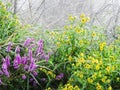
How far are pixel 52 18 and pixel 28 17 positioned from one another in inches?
14.7

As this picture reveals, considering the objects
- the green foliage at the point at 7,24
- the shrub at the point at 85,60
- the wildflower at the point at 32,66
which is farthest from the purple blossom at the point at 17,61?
the green foliage at the point at 7,24

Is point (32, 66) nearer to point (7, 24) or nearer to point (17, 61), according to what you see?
point (17, 61)

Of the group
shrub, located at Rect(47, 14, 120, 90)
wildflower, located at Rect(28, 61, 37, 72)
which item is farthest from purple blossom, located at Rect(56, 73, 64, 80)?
wildflower, located at Rect(28, 61, 37, 72)

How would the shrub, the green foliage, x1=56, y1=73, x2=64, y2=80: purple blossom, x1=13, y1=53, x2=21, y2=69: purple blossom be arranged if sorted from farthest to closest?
the green foliage
x1=56, y1=73, x2=64, y2=80: purple blossom
the shrub
x1=13, y1=53, x2=21, y2=69: purple blossom

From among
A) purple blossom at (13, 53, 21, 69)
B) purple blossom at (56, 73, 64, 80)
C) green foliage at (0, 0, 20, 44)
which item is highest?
green foliage at (0, 0, 20, 44)

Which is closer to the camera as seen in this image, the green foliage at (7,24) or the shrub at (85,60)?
the shrub at (85,60)

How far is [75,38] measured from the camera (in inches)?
129

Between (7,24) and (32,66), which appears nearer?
(32,66)

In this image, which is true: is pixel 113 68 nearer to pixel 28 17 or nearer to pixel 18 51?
pixel 18 51

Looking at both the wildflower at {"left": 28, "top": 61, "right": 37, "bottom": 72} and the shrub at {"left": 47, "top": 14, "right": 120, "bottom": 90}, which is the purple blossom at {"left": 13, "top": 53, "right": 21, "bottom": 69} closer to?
the wildflower at {"left": 28, "top": 61, "right": 37, "bottom": 72}

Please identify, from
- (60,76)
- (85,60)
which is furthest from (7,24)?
(85,60)

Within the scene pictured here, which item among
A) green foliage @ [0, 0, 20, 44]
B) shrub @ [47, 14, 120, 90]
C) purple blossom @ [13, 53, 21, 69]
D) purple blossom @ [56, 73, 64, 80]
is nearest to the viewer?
purple blossom @ [13, 53, 21, 69]

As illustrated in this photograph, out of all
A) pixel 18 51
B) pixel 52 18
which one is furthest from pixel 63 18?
pixel 18 51

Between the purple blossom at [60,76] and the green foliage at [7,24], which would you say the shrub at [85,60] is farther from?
the green foliage at [7,24]
